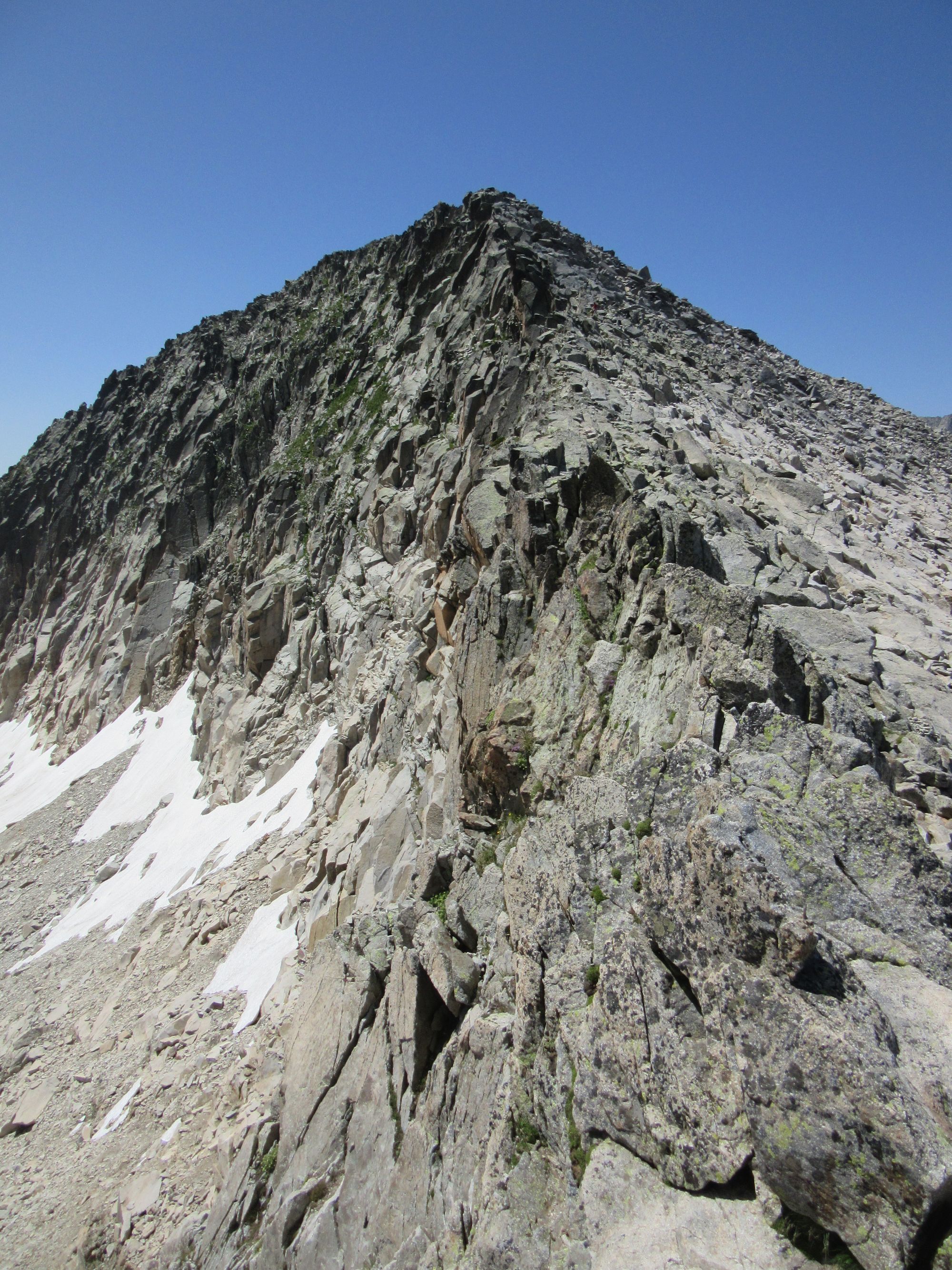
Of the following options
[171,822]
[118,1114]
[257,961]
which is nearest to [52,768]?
[171,822]

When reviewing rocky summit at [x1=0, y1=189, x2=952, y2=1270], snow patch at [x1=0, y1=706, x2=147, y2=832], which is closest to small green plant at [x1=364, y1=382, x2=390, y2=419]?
rocky summit at [x1=0, y1=189, x2=952, y2=1270]

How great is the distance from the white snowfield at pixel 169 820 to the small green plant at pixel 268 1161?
696 centimetres

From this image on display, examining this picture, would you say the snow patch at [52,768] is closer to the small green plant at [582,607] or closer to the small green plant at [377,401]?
the small green plant at [377,401]

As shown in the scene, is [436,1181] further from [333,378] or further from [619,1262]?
[333,378]

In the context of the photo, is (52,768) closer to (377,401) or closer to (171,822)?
(171,822)

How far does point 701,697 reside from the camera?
28.1 ft

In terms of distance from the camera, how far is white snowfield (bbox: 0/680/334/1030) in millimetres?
20875

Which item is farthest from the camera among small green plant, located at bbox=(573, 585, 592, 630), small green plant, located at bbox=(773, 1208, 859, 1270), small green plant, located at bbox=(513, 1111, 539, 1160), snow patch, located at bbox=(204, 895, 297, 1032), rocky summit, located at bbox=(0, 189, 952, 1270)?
snow patch, located at bbox=(204, 895, 297, 1032)

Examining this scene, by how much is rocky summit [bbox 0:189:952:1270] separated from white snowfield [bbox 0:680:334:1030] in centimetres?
25

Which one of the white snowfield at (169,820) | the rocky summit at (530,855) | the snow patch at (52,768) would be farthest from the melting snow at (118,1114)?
the snow patch at (52,768)

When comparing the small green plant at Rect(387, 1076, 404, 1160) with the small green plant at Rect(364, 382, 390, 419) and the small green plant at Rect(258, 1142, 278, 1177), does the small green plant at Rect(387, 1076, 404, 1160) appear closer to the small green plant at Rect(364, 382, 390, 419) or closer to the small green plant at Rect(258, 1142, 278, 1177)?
the small green plant at Rect(258, 1142, 278, 1177)

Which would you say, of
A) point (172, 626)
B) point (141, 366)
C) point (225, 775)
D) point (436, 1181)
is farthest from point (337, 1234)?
point (141, 366)

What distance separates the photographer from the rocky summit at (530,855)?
527 centimetres

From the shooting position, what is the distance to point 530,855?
9297 millimetres
